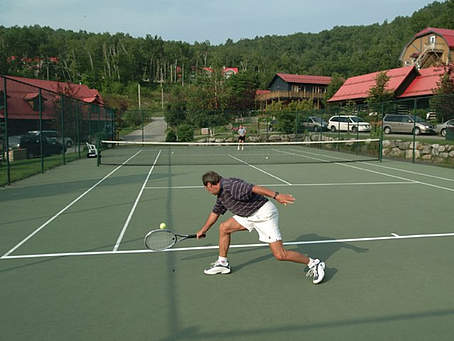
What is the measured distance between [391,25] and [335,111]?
79561mm

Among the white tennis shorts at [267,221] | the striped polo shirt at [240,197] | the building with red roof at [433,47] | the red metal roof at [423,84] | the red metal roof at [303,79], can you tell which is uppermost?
the building with red roof at [433,47]

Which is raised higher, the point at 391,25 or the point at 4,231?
the point at 391,25

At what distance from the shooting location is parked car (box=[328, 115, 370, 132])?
79.6 feet

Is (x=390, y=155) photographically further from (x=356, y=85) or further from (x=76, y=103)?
(x=356, y=85)

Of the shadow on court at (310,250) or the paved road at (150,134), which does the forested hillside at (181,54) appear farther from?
the shadow on court at (310,250)

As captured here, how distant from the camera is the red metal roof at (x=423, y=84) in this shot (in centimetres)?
3847

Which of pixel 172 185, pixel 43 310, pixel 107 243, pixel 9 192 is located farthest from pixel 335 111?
pixel 43 310

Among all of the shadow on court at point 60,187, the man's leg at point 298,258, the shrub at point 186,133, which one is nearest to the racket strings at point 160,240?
the man's leg at point 298,258

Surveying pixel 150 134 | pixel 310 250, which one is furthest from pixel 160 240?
pixel 150 134

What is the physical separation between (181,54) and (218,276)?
4849 inches

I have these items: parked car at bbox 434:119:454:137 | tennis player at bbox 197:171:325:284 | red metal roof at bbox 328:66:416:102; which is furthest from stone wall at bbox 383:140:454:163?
red metal roof at bbox 328:66:416:102

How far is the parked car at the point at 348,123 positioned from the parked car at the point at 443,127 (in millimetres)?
3957

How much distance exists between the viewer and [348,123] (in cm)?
2502

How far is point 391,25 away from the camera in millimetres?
95125
